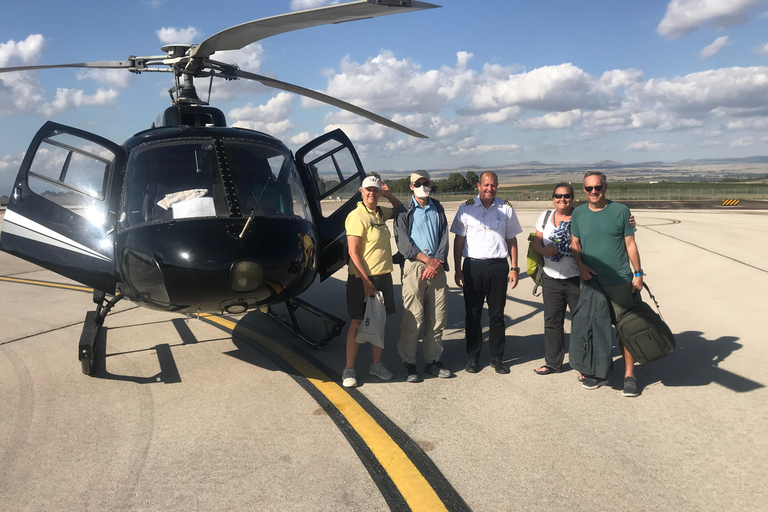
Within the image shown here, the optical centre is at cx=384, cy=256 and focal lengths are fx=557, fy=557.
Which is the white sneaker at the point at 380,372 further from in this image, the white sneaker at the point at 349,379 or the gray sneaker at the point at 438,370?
the gray sneaker at the point at 438,370

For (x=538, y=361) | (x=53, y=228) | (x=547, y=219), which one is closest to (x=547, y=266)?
(x=547, y=219)

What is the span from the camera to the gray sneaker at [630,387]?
4344 millimetres

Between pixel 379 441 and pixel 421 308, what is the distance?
146 centimetres

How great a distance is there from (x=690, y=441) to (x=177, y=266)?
3.75 metres

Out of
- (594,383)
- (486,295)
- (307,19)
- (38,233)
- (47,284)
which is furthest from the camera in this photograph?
(47,284)

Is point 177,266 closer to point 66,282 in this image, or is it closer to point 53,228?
point 53,228

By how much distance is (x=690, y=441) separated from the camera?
357 cm

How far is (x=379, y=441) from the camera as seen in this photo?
3.68 meters

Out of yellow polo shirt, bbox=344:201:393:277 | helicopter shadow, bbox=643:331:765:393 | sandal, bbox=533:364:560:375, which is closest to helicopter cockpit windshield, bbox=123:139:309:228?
yellow polo shirt, bbox=344:201:393:277

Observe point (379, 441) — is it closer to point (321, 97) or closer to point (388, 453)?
point (388, 453)

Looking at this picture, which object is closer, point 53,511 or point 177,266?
point 53,511

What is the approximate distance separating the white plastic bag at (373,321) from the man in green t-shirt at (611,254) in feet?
5.59

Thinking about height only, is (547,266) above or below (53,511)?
above

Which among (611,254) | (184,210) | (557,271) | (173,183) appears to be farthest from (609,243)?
(173,183)
